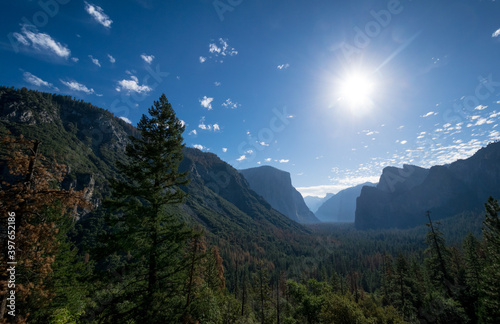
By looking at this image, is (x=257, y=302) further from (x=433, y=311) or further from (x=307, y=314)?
(x=433, y=311)

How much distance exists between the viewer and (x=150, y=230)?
1057 cm

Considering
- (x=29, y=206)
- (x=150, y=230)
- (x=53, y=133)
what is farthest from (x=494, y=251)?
(x=53, y=133)

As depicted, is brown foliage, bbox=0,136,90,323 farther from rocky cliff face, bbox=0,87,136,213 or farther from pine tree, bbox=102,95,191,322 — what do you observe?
rocky cliff face, bbox=0,87,136,213

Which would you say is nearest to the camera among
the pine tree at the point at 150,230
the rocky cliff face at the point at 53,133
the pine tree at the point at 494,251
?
the pine tree at the point at 150,230

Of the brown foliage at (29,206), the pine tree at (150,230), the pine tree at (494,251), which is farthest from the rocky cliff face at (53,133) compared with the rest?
the pine tree at (494,251)

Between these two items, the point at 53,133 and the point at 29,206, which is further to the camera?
the point at 53,133

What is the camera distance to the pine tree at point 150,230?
978 centimetres

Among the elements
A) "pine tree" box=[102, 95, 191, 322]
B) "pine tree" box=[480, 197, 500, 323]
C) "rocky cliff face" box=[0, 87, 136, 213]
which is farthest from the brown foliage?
"rocky cliff face" box=[0, 87, 136, 213]

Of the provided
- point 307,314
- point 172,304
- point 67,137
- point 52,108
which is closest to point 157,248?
point 172,304

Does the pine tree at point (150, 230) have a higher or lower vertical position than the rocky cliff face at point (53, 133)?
lower

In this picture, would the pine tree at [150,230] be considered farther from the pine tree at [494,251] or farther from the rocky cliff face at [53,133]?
the rocky cliff face at [53,133]

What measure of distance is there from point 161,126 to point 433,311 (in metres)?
48.5

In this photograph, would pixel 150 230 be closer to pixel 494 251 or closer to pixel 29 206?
pixel 29 206

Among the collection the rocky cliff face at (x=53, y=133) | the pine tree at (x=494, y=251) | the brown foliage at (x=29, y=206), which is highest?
the rocky cliff face at (x=53, y=133)
